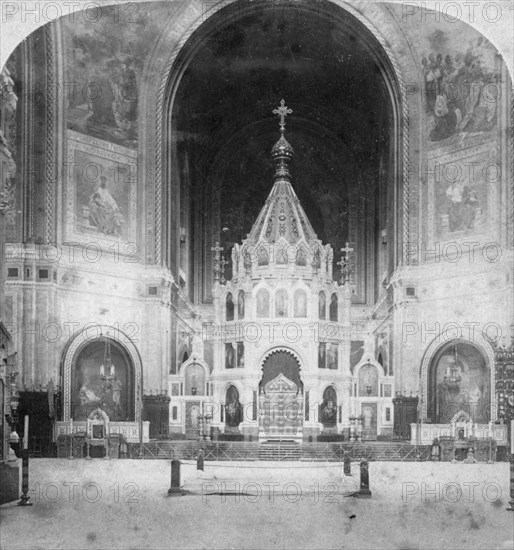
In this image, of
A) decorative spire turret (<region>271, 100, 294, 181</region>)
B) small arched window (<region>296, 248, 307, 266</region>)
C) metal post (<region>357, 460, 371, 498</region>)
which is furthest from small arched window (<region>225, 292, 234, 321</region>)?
metal post (<region>357, 460, 371, 498</region>)

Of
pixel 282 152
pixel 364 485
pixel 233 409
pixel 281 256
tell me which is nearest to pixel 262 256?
pixel 281 256

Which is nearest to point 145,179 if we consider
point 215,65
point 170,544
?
point 215,65

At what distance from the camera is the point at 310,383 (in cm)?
2005

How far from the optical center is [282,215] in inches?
859

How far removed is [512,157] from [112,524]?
10104 millimetres

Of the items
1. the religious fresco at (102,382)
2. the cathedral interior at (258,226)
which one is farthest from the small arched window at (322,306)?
the religious fresco at (102,382)

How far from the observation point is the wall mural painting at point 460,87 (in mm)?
16891

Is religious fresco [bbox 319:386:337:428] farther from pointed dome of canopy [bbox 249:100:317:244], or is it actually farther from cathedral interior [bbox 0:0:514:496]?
pointed dome of canopy [bbox 249:100:317:244]

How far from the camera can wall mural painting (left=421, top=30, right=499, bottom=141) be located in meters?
16.9

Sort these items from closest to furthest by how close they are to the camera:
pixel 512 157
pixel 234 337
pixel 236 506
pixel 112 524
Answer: pixel 112 524, pixel 236 506, pixel 512 157, pixel 234 337

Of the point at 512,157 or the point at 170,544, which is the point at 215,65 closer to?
the point at 512,157

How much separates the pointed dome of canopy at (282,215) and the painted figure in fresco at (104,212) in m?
4.31

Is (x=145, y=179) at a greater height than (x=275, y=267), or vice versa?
(x=145, y=179)

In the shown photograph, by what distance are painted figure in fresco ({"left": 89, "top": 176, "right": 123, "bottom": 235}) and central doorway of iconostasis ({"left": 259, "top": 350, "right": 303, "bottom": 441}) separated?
508 centimetres
